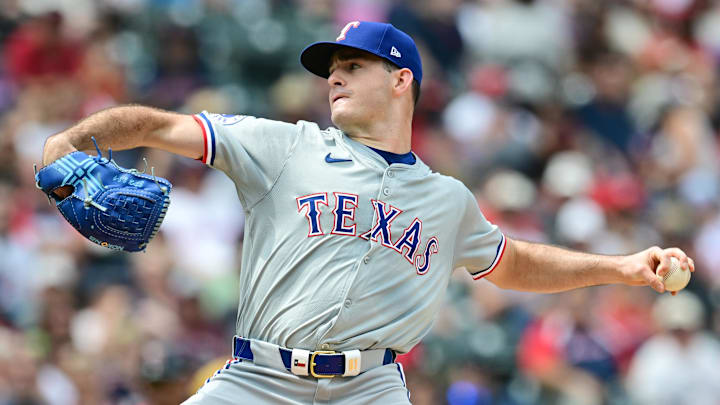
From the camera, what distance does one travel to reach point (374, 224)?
4055mm

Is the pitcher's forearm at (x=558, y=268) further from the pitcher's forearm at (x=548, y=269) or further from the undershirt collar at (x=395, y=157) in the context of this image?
the undershirt collar at (x=395, y=157)

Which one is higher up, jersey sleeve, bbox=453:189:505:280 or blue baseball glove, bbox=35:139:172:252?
blue baseball glove, bbox=35:139:172:252

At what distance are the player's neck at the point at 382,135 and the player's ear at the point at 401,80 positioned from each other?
13 centimetres

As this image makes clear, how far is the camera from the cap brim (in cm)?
436

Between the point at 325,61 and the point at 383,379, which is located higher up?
the point at 325,61

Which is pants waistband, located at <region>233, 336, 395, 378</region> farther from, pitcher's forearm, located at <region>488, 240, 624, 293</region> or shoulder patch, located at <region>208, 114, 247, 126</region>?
pitcher's forearm, located at <region>488, 240, 624, 293</region>

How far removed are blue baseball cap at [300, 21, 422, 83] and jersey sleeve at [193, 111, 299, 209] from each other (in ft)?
1.50

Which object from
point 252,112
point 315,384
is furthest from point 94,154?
point 252,112

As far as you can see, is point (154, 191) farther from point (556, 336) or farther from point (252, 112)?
point (252, 112)

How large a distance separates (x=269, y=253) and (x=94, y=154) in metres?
0.74

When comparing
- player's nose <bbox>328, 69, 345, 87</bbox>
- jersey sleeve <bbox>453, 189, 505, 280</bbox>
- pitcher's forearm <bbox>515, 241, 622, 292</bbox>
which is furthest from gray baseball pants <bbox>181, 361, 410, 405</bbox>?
player's nose <bbox>328, 69, 345, 87</bbox>

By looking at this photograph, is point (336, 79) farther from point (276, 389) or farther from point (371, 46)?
point (276, 389)

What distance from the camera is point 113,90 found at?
9.48 metres

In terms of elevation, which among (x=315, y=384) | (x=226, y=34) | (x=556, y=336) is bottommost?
(x=556, y=336)
